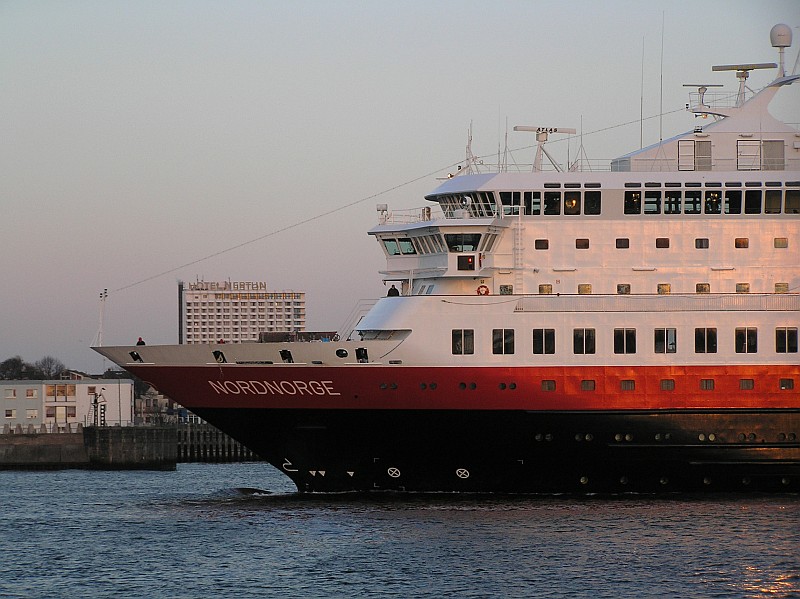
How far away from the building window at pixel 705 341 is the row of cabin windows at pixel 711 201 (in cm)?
341

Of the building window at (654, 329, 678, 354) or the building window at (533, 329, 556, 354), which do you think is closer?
the building window at (533, 329, 556, 354)

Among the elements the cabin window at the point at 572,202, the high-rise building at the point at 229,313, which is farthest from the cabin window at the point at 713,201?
the high-rise building at the point at 229,313

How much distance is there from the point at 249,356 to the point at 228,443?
37.1m

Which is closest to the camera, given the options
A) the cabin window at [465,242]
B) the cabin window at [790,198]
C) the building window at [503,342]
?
the building window at [503,342]

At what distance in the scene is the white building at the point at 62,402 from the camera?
250 feet

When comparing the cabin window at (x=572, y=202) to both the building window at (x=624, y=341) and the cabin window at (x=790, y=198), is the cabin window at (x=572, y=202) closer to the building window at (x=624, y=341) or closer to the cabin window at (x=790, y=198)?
the building window at (x=624, y=341)

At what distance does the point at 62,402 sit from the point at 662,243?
49.9m

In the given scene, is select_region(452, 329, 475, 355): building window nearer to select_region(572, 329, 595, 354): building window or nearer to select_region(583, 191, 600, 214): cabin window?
select_region(572, 329, 595, 354): building window

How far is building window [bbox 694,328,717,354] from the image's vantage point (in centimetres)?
3416

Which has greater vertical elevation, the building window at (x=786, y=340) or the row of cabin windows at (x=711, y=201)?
the row of cabin windows at (x=711, y=201)

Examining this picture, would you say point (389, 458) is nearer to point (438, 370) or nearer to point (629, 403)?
point (438, 370)

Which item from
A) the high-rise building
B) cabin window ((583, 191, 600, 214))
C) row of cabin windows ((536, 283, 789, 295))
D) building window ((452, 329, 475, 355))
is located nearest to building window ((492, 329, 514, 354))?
→ building window ((452, 329, 475, 355))

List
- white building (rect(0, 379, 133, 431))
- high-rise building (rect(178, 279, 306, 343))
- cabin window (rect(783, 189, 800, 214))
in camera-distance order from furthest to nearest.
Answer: high-rise building (rect(178, 279, 306, 343)) < white building (rect(0, 379, 133, 431)) < cabin window (rect(783, 189, 800, 214))

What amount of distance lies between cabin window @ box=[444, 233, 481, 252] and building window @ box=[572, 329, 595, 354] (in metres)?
3.40
